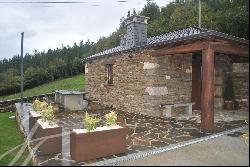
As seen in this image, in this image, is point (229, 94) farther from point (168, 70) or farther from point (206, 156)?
point (206, 156)

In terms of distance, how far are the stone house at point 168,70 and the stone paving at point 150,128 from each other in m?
0.86

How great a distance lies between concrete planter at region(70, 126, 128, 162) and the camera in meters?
5.79

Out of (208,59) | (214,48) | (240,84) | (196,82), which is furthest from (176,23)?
(208,59)

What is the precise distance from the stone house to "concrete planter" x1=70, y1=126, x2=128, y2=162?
11.3 feet

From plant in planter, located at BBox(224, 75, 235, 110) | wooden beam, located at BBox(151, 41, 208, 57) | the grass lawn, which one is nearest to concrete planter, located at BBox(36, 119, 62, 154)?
the grass lawn

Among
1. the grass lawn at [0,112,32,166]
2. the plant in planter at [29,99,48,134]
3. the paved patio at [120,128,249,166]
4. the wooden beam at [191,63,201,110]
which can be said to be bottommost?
the grass lawn at [0,112,32,166]

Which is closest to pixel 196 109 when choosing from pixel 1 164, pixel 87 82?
pixel 87 82

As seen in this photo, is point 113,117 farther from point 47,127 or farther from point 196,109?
point 196,109

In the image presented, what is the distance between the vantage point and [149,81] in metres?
11.6

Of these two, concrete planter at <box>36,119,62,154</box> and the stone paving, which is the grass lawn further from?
the stone paving

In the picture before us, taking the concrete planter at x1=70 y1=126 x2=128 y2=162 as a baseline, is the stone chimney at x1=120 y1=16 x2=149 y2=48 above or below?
above

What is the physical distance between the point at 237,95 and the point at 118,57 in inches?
246

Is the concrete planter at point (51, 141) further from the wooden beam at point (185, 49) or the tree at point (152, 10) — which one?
the tree at point (152, 10)

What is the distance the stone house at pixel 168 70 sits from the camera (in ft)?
28.9
